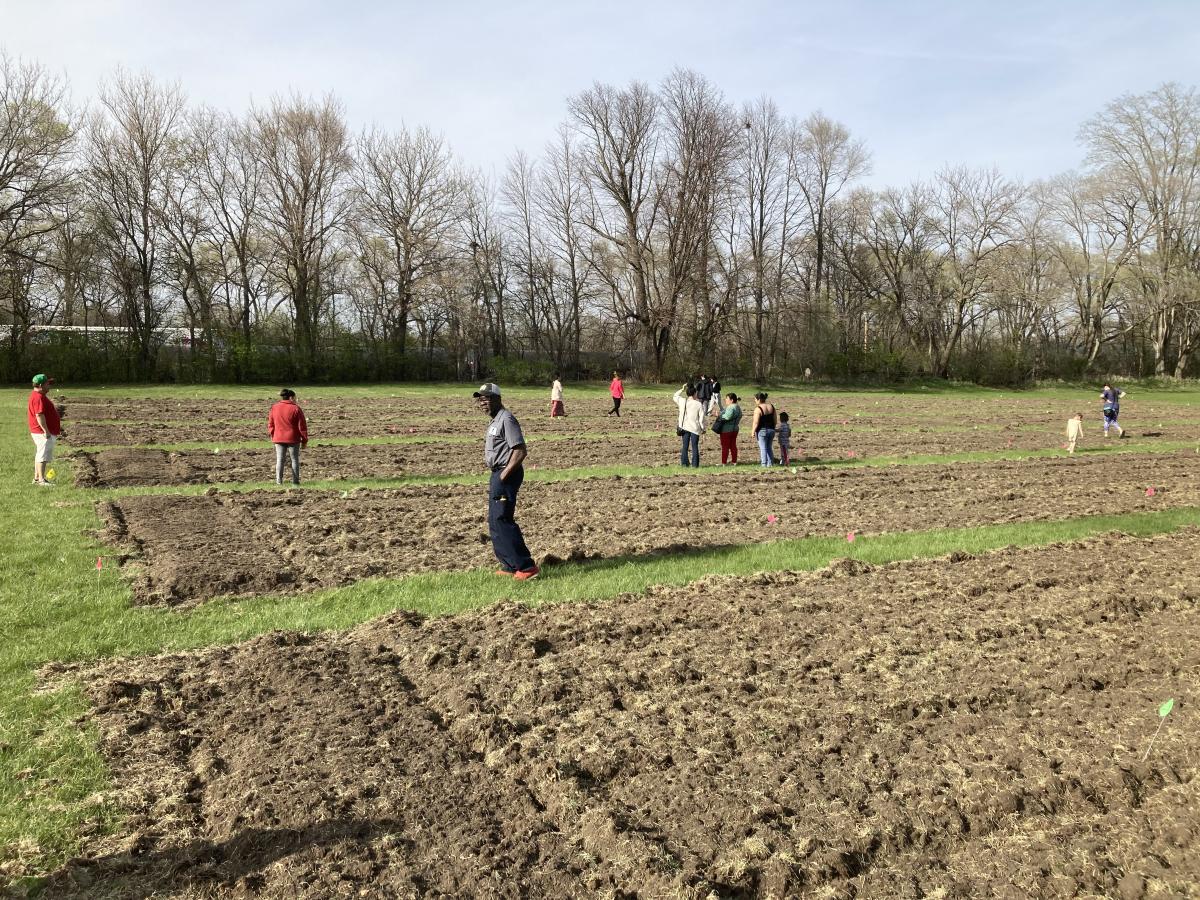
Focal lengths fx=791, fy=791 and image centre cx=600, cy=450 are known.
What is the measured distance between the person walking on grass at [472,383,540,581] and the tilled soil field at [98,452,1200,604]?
776mm

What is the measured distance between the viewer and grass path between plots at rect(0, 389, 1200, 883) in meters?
4.25

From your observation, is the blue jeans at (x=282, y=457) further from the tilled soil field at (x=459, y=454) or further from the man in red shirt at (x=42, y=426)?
the man in red shirt at (x=42, y=426)

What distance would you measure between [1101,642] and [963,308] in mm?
58990

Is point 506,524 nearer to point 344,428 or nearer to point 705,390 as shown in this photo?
point 705,390

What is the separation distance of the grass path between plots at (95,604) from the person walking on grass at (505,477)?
302 mm

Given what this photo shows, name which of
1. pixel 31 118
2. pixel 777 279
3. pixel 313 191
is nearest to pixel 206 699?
pixel 31 118

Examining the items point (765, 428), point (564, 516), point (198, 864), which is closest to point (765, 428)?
point (765, 428)

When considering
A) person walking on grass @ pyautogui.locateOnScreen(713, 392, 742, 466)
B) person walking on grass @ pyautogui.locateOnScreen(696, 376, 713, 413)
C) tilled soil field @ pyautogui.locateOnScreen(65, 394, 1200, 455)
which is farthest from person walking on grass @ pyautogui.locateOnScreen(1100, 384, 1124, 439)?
person walking on grass @ pyautogui.locateOnScreen(713, 392, 742, 466)

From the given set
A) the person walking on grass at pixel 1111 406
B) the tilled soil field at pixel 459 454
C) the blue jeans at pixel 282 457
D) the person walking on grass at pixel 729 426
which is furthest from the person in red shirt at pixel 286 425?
the person walking on grass at pixel 1111 406

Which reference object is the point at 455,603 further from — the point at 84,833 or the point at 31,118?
the point at 31,118

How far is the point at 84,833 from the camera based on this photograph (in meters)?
3.96

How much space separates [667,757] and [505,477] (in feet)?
12.6

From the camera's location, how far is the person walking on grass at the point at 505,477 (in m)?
7.88

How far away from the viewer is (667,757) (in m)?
4.67
